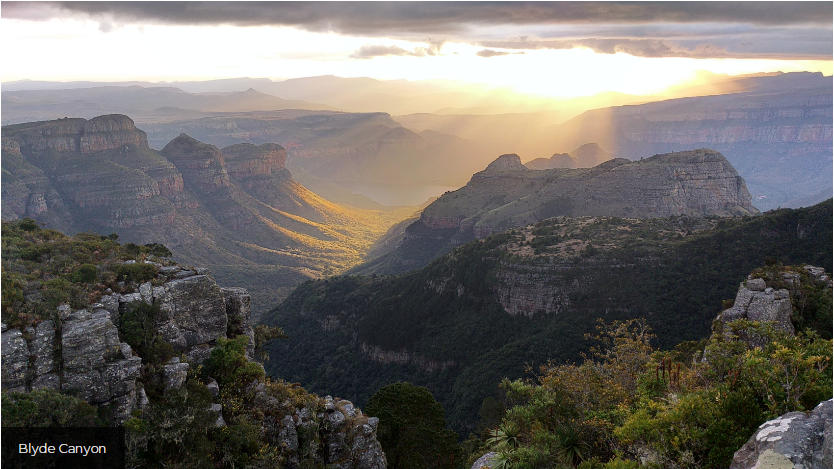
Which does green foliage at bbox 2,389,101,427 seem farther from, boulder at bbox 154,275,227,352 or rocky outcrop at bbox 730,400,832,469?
rocky outcrop at bbox 730,400,832,469

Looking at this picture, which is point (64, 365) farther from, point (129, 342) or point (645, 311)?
point (645, 311)

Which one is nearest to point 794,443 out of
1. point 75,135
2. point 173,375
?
point 173,375

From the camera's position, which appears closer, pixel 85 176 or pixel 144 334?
pixel 144 334

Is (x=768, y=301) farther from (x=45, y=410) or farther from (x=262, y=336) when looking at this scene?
(x=45, y=410)

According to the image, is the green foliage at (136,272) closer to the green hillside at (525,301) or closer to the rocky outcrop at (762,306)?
the green hillside at (525,301)

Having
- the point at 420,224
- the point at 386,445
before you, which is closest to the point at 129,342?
the point at 386,445

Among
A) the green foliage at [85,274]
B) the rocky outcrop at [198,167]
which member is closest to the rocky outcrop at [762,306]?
the green foliage at [85,274]
